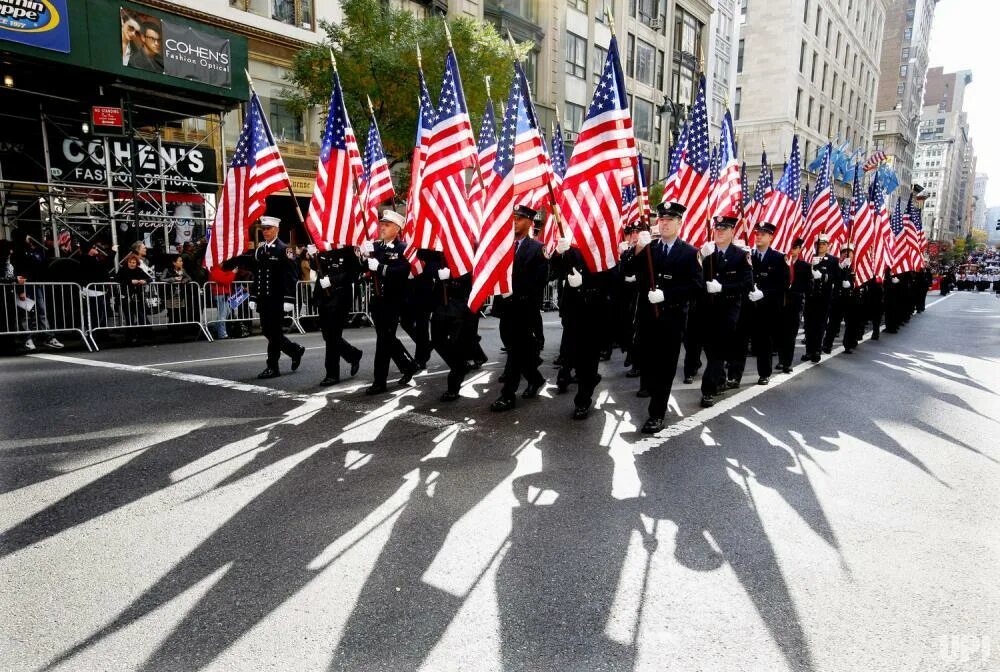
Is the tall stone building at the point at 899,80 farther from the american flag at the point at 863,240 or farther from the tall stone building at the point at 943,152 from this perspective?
the american flag at the point at 863,240

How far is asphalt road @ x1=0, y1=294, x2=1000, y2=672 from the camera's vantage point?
8.66 ft

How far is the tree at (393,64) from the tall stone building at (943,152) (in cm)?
13317

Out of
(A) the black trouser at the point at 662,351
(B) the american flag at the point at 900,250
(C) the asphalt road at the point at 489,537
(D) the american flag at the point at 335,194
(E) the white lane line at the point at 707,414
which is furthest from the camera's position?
(B) the american flag at the point at 900,250

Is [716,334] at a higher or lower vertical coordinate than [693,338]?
higher

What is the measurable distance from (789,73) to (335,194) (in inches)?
2010

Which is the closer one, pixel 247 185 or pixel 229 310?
pixel 247 185

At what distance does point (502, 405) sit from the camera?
21.7 ft

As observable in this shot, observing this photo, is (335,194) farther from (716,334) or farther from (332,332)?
(716,334)

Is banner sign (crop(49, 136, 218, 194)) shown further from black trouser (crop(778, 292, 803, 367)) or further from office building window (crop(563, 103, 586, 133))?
office building window (crop(563, 103, 586, 133))

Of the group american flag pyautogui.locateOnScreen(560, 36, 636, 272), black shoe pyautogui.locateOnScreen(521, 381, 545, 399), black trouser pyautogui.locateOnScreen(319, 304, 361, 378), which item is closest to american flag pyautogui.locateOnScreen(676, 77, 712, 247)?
american flag pyautogui.locateOnScreen(560, 36, 636, 272)

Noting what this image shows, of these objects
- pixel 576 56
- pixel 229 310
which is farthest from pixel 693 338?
pixel 576 56

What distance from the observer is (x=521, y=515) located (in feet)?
12.8

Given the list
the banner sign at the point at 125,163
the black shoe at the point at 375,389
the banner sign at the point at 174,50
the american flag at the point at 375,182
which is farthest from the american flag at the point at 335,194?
the banner sign at the point at 125,163

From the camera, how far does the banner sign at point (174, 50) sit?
12883 mm
